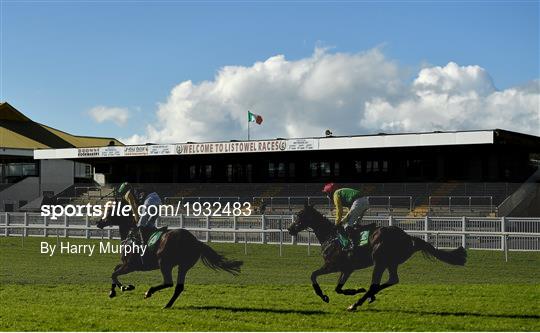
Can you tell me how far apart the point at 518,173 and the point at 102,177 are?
28967mm

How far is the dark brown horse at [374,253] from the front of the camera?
10844mm

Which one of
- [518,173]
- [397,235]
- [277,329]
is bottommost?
[277,329]

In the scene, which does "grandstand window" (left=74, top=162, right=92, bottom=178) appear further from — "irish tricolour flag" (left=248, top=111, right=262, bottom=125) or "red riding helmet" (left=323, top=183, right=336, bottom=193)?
"red riding helmet" (left=323, top=183, right=336, bottom=193)

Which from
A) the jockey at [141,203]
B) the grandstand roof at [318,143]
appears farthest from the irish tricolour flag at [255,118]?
the jockey at [141,203]

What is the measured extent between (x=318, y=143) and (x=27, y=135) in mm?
35356

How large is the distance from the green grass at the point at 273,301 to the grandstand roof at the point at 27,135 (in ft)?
155

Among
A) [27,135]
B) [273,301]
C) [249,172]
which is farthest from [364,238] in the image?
[27,135]

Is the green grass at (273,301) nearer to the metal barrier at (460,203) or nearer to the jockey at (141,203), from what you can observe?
the jockey at (141,203)

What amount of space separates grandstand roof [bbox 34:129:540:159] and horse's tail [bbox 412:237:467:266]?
86.8 feet

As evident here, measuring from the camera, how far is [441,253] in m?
11.1

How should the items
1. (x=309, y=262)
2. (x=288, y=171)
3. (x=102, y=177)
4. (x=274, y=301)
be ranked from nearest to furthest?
(x=274, y=301)
(x=309, y=262)
(x=288, y=171)
(x=102, y=177)

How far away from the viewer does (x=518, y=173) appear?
41875mm

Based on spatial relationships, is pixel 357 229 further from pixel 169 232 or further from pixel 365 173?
pixel 365 173

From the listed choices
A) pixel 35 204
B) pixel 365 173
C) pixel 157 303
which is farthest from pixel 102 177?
pixel 157 303
